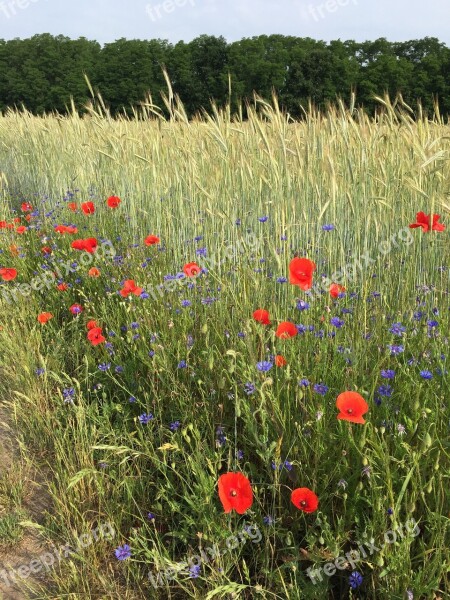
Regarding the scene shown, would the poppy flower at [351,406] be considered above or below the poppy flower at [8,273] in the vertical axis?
below

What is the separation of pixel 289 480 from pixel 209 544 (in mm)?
293

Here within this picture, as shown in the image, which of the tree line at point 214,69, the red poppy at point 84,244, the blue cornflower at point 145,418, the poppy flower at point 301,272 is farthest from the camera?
the tree line at point 214,69

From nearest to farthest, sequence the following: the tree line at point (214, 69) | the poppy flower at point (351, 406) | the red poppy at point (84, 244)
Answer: the poppy flower at point (351, 406)
the red poppy at point (84, 244)
the tree line at point (214, 69)

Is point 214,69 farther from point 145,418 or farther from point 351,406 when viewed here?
point 351,406

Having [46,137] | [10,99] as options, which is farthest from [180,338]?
[10,99]

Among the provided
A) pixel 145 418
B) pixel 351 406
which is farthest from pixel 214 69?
pixel 351 406

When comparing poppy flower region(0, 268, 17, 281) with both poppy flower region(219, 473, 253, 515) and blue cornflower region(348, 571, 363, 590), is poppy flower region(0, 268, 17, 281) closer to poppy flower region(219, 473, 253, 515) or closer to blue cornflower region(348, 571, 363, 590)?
poppy flower region(219, 473, 253, 515)

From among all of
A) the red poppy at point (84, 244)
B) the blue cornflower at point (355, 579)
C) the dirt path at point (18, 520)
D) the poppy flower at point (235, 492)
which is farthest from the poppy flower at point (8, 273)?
the blue cornflower at point (355, 579)

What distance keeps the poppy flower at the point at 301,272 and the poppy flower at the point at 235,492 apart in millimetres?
563

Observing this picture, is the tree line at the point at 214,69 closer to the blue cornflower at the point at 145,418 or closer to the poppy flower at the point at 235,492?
the blue cornflower at the point at 145,418

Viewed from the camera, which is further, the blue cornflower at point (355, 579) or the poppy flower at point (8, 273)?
the poppy flower at point (8, 273)

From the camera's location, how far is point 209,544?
1.44m

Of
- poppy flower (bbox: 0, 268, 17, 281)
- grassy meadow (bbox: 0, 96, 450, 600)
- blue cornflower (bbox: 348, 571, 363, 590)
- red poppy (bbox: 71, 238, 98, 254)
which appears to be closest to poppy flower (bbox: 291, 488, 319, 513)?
grassy meadow (bbox: 0, 96, 450, 600)

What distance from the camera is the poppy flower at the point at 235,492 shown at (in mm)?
1189
